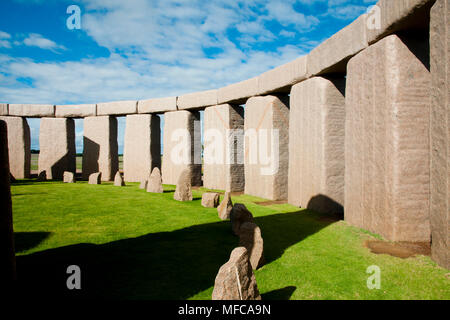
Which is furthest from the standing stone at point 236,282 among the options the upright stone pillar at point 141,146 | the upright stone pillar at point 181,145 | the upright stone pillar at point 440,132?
the upright stone pillar at point 141,146

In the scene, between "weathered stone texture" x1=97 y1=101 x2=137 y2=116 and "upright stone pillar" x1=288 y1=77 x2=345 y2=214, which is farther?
"weathered stone texture" x1=97 y1=101 x2=137 y2=116

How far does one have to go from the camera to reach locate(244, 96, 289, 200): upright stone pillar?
24.9ft

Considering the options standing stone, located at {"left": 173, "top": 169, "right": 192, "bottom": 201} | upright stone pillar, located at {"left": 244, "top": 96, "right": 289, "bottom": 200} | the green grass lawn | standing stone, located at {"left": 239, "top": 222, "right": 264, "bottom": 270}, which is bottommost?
the green grass lawn

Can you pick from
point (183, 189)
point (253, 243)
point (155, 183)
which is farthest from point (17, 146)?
point (253, 243)

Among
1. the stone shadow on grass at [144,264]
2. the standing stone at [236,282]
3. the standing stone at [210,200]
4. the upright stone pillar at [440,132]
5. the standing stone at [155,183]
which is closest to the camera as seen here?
the standing stone at [236,282]

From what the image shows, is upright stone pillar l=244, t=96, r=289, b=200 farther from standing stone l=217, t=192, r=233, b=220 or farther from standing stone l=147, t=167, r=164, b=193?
standing stone l=147, t=167, r=164, b=193

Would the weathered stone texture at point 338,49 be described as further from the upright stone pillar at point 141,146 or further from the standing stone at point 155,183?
the upright stone pillar at point 141,146

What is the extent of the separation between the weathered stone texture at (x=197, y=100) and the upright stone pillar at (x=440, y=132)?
23.2 feet

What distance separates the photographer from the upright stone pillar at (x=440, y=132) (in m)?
Result: 3.03

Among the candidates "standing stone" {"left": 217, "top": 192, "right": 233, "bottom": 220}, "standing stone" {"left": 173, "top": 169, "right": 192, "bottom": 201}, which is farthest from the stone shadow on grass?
"standing stone" {"left": 173, "top": 169, "right": 192, "bottom": 201}

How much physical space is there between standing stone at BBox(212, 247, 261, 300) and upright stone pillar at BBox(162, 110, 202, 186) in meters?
8.27

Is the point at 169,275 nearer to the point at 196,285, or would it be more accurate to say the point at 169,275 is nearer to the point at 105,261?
the point at 196,285

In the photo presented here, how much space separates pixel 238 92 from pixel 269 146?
82.7 inches

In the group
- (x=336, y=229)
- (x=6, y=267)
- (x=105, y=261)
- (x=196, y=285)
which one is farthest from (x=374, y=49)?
(x=6, y=267)
